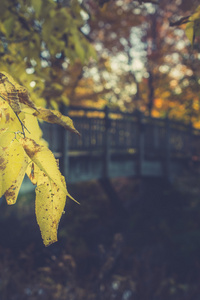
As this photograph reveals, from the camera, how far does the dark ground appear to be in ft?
17.3

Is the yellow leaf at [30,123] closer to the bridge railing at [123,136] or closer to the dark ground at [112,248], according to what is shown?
the dark ground at [112,248]

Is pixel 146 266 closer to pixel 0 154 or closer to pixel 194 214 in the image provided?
pixel 194 214

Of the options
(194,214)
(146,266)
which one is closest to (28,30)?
(146,266)

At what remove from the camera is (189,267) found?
7602mm

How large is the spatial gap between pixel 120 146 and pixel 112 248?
4.12 meters

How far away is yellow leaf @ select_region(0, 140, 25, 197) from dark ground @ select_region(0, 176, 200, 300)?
Answer: 4.33 meters

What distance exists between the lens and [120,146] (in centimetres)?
927

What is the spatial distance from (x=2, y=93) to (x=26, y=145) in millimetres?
176

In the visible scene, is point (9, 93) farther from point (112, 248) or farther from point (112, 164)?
point (112, 164)

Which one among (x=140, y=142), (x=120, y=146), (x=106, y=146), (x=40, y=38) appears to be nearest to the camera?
(x=40, y=38)

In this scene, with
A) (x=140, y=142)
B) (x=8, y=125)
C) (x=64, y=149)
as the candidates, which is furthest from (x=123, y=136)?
(x=8, y=125)

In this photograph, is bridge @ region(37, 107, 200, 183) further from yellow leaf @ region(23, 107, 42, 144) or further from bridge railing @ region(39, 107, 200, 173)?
yellow leaf @ region(23, 107, 42, 144)

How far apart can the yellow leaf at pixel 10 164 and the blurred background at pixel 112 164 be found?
1.39 meters

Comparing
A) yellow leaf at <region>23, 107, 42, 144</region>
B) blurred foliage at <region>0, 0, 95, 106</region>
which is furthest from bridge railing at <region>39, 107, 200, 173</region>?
yellow leaf at <region>23, 107, 42, 144</region>
